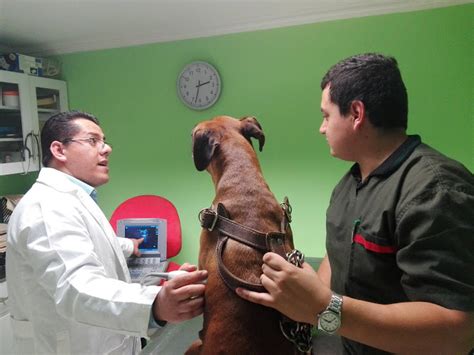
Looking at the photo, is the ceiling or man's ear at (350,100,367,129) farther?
the ceiling

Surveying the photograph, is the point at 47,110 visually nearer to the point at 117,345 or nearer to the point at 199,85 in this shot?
the point at 199,85

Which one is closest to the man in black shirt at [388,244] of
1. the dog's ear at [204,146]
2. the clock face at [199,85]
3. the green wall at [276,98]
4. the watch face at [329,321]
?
the watch face at [329,321]

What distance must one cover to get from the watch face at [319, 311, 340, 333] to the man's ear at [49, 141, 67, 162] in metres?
1.16

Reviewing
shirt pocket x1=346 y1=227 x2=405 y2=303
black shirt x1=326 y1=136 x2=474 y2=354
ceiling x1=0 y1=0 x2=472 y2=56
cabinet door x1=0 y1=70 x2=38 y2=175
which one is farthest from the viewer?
cabinet door x1=0 y1=70 x2=38 y2=175

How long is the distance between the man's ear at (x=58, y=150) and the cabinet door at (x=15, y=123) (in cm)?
145

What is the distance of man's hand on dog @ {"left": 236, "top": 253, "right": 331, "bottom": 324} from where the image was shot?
2.15ft

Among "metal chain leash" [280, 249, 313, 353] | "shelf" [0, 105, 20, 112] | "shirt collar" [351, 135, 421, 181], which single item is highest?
"shelf" [0, 105, 20, 112]

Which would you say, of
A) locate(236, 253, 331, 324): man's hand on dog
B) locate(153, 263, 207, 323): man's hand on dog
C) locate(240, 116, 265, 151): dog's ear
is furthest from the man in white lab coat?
locate(240, 116, 265, 151): dog's ear

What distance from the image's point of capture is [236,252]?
761 mm

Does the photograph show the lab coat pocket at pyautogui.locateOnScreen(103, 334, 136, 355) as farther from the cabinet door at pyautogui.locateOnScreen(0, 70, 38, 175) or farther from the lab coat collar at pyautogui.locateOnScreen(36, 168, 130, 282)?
Answer: the cabinet door at pyautogui.locateOnScreen(0, 70, 38, 175)

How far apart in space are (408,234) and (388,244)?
7 cm

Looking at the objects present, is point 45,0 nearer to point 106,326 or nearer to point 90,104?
point 90,104

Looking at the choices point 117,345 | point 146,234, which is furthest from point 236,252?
point 146,234

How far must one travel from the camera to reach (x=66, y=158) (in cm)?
135
